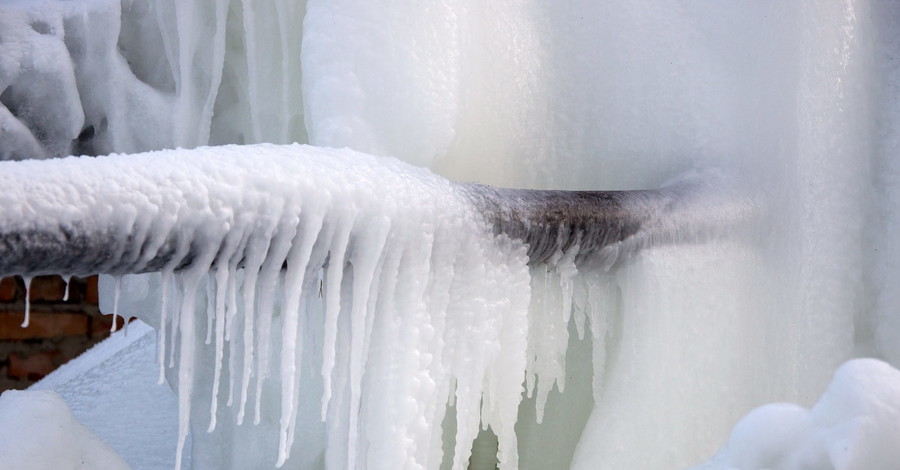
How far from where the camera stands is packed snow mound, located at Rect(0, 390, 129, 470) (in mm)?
712

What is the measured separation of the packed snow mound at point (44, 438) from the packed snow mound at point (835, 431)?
51 centimetres

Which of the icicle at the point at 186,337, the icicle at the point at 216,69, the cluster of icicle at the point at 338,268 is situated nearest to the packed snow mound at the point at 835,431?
the cluster of icicle at the point at 338,268

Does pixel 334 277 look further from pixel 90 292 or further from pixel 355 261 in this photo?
pixel 90 292

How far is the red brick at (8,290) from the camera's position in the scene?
203 cm

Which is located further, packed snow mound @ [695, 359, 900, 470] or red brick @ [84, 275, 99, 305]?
red brick @ [84, 275, 99, 305]

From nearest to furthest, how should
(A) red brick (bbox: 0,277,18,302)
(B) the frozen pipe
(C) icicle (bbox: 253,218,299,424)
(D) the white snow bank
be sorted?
(B) the frozen pipe → (C) icicle (bbox: 253,218,299,424) → (D) the white snow bank → (A) red brick (bbox: 0,277,18,302)

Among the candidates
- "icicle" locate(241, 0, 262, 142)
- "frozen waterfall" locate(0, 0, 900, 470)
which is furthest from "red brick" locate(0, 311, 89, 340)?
"icicle" locate(241, 0, 262, 142)

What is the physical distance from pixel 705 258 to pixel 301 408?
48 centimetres

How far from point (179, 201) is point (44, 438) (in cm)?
29

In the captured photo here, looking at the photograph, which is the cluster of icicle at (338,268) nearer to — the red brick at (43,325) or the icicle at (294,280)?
the icicle at (294,280)

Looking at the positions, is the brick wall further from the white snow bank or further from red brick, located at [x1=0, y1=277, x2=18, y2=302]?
the white snow bank

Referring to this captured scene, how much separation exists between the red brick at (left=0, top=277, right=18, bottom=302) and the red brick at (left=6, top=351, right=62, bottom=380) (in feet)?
0.46

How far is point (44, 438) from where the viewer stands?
733 millimetres

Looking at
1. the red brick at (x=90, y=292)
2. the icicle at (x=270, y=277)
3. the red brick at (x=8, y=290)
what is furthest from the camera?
the red brick at (x=90, y=292)
